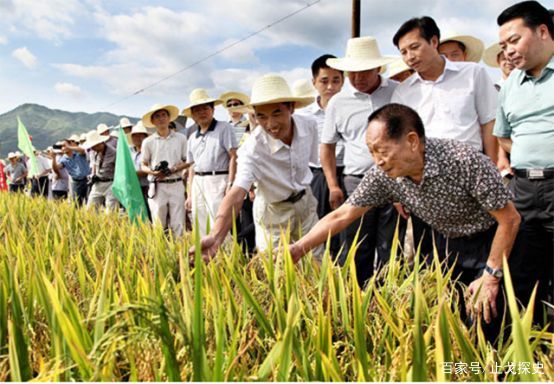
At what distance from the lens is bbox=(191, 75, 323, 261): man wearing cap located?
89.7 inches

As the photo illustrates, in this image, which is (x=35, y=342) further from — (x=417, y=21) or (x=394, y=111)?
(x=417, y=21)

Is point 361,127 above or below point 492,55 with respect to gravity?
below

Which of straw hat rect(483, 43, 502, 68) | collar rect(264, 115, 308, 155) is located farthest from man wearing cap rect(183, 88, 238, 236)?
straw hat rect(483, 43, 502, 68)

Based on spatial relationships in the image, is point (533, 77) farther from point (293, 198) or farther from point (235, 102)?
point (235, 102)

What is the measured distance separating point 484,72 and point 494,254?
1.05m

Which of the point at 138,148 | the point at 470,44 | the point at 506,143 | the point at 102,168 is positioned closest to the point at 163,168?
the point at 102,168

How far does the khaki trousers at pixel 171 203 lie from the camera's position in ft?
15.0

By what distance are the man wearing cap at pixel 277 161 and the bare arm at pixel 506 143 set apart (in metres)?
0.92

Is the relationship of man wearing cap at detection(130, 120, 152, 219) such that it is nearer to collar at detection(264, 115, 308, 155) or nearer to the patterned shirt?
collar at detection(264, 115, 308, 155)

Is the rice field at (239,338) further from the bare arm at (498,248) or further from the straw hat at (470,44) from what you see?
the straw hat at (470,44)

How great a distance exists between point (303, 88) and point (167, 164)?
1545 millimetres

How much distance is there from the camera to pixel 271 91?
227 cm

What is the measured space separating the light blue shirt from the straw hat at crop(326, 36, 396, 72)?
0.66m

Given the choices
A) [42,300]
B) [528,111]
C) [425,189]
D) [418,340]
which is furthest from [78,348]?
[528,111]
